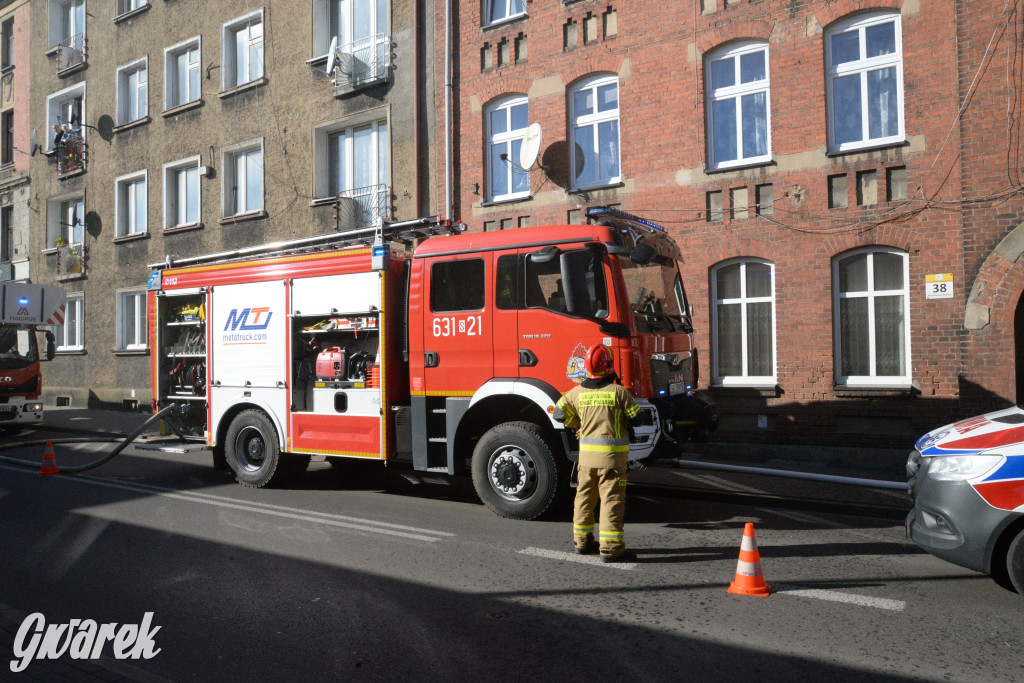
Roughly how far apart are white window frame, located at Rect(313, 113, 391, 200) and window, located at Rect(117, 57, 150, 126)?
7.47 metres

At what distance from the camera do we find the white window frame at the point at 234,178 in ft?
64.2

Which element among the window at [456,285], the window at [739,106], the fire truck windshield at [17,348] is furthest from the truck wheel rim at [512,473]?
the fire truck windshield at [17,348]

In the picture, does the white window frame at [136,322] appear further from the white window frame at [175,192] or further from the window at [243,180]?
the window at [243,180]

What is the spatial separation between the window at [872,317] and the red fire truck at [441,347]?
13.7 ft

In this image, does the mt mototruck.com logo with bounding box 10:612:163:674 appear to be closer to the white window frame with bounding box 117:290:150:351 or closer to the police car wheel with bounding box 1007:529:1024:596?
the police car wheel with bounding box 1007:529:1024:596

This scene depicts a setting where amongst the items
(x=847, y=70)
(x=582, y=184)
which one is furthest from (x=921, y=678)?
(x=582, y=184)

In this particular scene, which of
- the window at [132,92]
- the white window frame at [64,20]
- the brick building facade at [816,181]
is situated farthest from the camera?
the white window frame at [64,20]

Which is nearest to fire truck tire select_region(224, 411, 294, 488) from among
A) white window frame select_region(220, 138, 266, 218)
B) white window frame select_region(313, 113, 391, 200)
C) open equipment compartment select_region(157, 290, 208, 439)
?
open equipment compartment select_region(157, 290, 208, 439)

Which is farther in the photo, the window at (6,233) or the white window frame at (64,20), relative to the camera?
the window at (6,233)

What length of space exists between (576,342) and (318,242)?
4.03 m

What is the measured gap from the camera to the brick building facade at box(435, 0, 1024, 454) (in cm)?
1048

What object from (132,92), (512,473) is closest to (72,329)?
(132,92)

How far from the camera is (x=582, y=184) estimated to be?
1409 centimetres

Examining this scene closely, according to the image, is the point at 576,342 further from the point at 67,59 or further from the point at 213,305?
the point at 67,59
